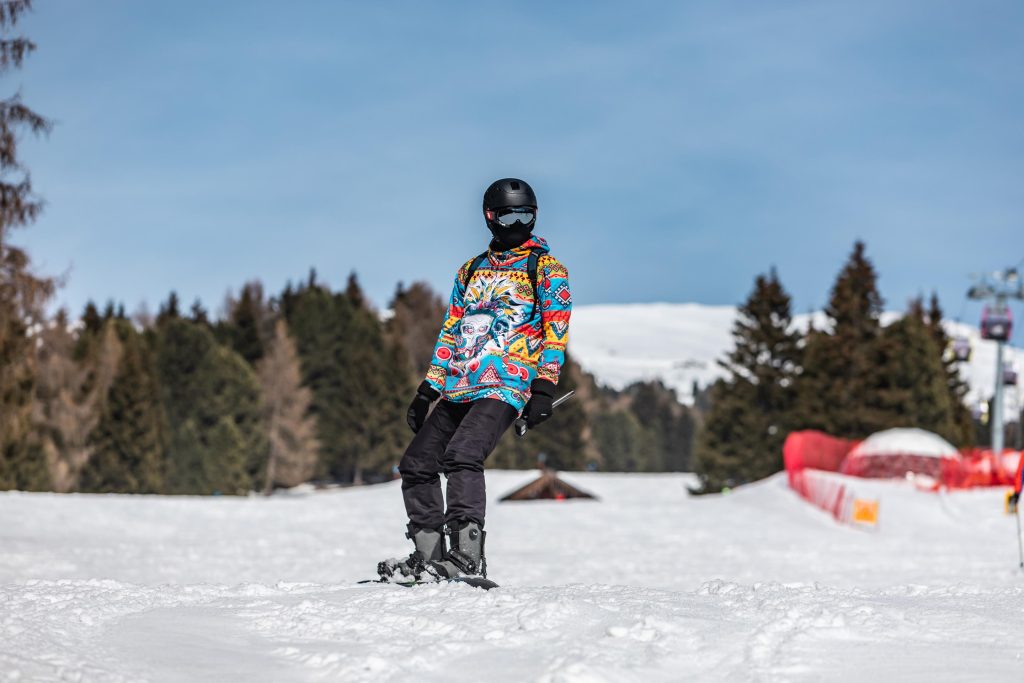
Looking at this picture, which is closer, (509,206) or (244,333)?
(509,206)

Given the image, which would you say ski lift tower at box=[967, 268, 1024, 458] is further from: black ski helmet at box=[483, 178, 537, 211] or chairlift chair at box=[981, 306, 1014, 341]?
black ski helmet at box=[483, 178, 537, 211]

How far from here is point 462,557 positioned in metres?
6.47

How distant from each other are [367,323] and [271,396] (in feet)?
39.3

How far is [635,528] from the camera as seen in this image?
21328 millimetres

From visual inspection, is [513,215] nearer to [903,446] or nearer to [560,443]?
[903,446]

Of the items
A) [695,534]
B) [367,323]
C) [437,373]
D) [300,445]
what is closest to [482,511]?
[437,373]

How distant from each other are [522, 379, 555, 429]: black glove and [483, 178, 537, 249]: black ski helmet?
2.99 feet

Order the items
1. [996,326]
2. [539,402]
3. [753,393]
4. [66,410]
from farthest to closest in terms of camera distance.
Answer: [66,410], [753,393], [996,326], [539,402]

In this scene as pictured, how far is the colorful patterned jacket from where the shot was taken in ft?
21.5

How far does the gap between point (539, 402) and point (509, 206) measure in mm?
1197

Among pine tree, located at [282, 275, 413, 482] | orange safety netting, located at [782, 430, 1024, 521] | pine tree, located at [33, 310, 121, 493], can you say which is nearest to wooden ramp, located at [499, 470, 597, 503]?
orange safety netting, located at [782, 430, 1024, 521]

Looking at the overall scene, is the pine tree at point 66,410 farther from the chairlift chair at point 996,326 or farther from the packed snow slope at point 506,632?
the packed snow slope at point 506,632

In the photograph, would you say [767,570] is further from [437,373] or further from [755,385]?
[755,385]

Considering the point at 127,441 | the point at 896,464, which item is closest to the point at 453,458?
the point at 896,464
